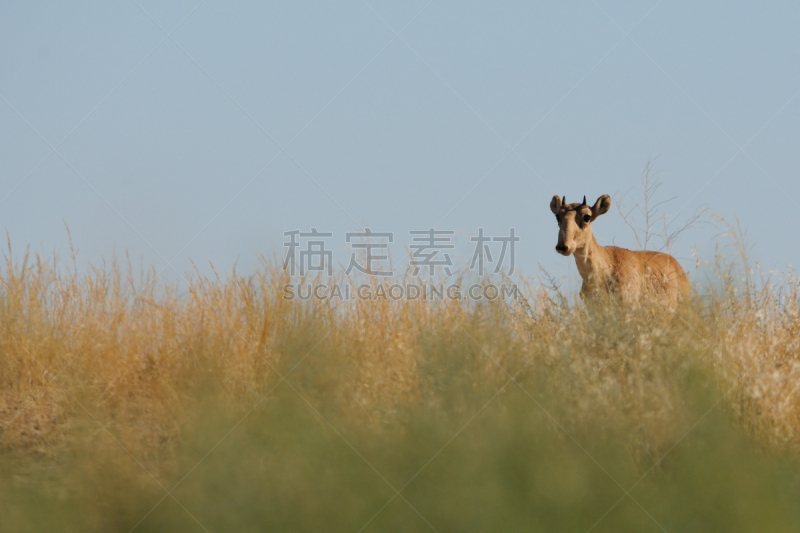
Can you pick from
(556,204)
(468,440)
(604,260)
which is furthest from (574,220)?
(468,440)

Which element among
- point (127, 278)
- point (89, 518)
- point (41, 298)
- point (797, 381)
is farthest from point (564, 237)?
point (89, 518)

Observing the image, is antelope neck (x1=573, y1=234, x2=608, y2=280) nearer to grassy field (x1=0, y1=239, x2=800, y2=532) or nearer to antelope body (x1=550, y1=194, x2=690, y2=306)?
antelope body (x1=550, y1=194, x2=690, y2=306)

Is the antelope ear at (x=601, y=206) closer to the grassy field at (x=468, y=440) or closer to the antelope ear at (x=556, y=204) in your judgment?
the antelope ear at (x=556, y=204)

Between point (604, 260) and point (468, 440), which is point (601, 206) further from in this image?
point (468, 440)

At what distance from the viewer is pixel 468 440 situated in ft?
15.8

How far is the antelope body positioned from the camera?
1144cm

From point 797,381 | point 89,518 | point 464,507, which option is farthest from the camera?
point 797,381

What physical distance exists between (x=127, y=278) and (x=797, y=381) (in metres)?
7.46

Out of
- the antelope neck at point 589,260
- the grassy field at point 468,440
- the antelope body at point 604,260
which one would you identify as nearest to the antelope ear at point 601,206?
the antelope body at point 604,260

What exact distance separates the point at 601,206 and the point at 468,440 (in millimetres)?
7871

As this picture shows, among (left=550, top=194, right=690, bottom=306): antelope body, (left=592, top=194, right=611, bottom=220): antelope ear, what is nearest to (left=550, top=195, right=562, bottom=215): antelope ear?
(left=550, top=194, right=690, bottom=306): antelope body

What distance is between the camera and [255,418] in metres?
5.55

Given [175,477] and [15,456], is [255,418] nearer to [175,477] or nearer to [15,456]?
[175,477]

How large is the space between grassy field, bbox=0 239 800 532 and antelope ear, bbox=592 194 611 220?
379cm
